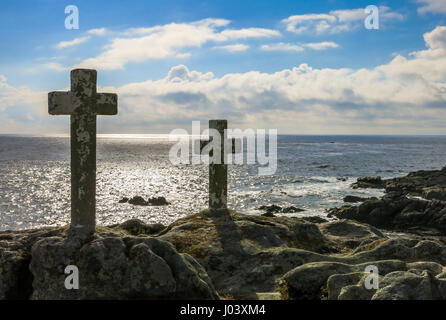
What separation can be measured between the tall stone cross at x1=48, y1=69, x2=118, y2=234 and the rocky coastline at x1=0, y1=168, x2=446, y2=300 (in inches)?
26.2

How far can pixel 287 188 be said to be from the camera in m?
60.7

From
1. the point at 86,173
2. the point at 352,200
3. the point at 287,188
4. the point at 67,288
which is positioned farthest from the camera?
the point at 287,188

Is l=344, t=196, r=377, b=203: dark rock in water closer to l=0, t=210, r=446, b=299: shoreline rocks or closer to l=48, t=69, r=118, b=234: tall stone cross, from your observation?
l=0, t=210, r=446, b=299: shoreline rocks

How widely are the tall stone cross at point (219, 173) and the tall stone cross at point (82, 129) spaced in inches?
225

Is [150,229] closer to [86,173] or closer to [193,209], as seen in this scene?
[86,173]

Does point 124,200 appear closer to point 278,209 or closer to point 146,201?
point 146,201

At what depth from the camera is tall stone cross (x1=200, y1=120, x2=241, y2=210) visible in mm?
15641

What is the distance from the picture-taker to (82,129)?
34.9 ft

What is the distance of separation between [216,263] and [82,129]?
17.1 ft

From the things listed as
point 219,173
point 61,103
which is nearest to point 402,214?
point 219,173

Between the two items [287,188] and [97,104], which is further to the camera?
[287,188]

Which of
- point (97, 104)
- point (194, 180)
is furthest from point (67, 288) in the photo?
point (194, 180)

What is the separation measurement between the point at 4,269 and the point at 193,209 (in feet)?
122

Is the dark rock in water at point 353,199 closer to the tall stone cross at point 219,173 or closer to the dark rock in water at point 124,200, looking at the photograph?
the dark rock in water at point 124,200
